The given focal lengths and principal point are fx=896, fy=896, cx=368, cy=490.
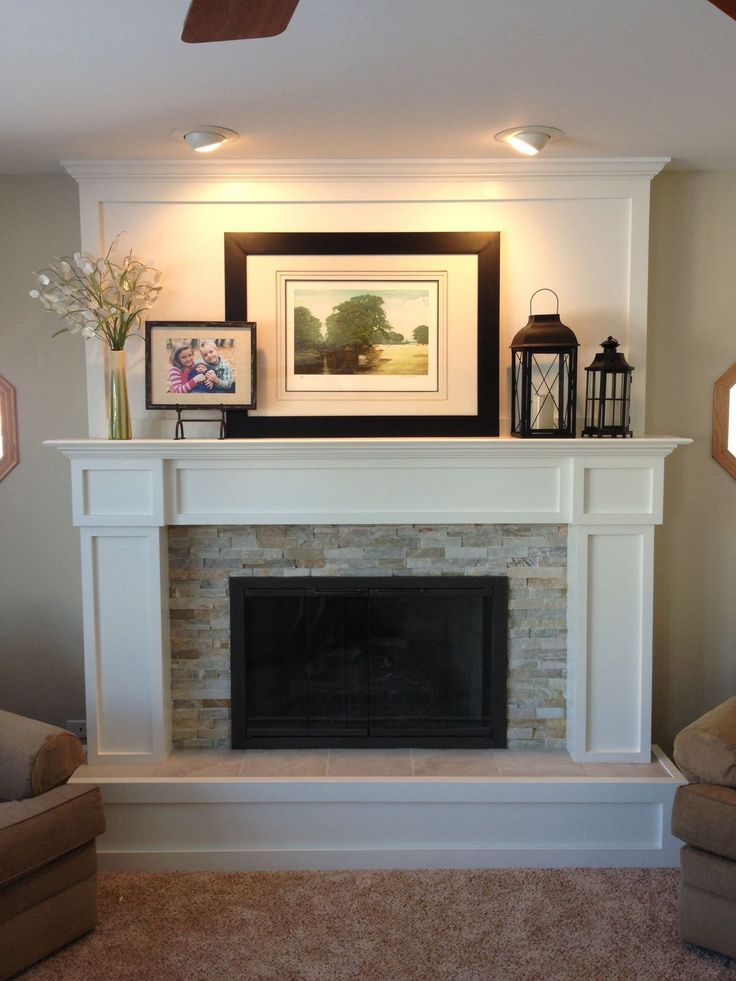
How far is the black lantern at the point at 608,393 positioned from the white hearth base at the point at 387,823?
1251mm

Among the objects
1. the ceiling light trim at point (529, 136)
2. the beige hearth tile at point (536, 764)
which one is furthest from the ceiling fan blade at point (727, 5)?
the beige hearth tile at point (536, 764)

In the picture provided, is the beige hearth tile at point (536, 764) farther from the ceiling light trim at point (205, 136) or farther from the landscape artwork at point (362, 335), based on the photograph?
the ceiling light trim at point (205, 136)

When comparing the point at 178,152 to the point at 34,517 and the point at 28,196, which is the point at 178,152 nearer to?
the point at 28,196

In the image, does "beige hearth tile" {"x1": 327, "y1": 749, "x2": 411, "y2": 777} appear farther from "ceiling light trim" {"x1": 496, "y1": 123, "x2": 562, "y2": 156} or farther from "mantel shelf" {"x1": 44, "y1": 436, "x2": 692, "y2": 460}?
"ceiling light trim" {"x1": 496, "y1": 123, "x2": 562, "y2": 156}

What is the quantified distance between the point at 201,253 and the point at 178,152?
0.37 m

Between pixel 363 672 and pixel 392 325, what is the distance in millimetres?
1338

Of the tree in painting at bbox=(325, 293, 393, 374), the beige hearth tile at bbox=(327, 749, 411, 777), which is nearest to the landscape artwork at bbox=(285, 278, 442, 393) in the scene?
the tree in painting at bbox=(325, 293, 393, 374)

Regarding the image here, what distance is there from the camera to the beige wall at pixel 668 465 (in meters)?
3.48

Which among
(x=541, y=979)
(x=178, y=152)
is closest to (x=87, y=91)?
(x=178, y=152)

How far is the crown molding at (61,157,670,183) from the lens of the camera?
10.7 ft

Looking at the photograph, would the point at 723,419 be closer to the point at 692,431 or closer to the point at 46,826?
the point at 692,431

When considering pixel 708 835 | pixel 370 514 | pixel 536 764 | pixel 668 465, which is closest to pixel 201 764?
pixel 370 514

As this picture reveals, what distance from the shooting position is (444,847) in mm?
3119

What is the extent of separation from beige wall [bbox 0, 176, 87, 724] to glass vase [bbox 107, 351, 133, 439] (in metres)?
0.34
